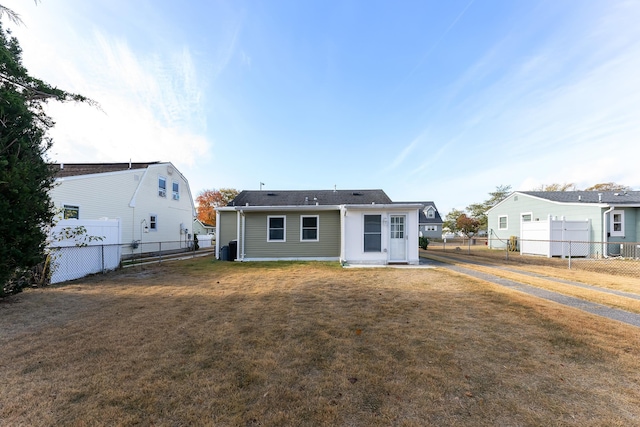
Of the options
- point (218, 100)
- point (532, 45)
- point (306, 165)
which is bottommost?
point (306, 165)

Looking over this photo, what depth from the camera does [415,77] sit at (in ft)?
45.6

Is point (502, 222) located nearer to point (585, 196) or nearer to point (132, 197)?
point (585, 196)

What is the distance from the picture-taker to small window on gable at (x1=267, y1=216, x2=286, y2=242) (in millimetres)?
13219

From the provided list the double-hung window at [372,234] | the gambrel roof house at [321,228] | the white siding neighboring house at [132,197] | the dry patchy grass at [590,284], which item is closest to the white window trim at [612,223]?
the dry patchy grass at [590,284]

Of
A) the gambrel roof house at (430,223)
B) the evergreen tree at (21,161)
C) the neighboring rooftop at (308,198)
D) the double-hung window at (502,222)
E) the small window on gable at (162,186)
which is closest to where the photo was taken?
the evergreen tree at (21,161)

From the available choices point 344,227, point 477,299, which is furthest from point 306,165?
point 477,299

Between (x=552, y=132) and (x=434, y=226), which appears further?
(x=434, y=226)

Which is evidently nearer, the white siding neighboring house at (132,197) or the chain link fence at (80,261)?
the chain link fence at (80,261)

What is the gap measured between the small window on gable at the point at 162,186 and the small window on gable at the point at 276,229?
364 inches

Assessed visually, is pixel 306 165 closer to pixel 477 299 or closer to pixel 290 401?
pixel 477 299

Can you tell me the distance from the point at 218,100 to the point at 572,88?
17.3 metres

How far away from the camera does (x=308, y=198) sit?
650 inches

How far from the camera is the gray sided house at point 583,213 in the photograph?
1479 cm

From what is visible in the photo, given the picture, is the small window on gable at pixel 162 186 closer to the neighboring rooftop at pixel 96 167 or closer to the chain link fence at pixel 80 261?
the neighboring rooftop at pixel 96 167
